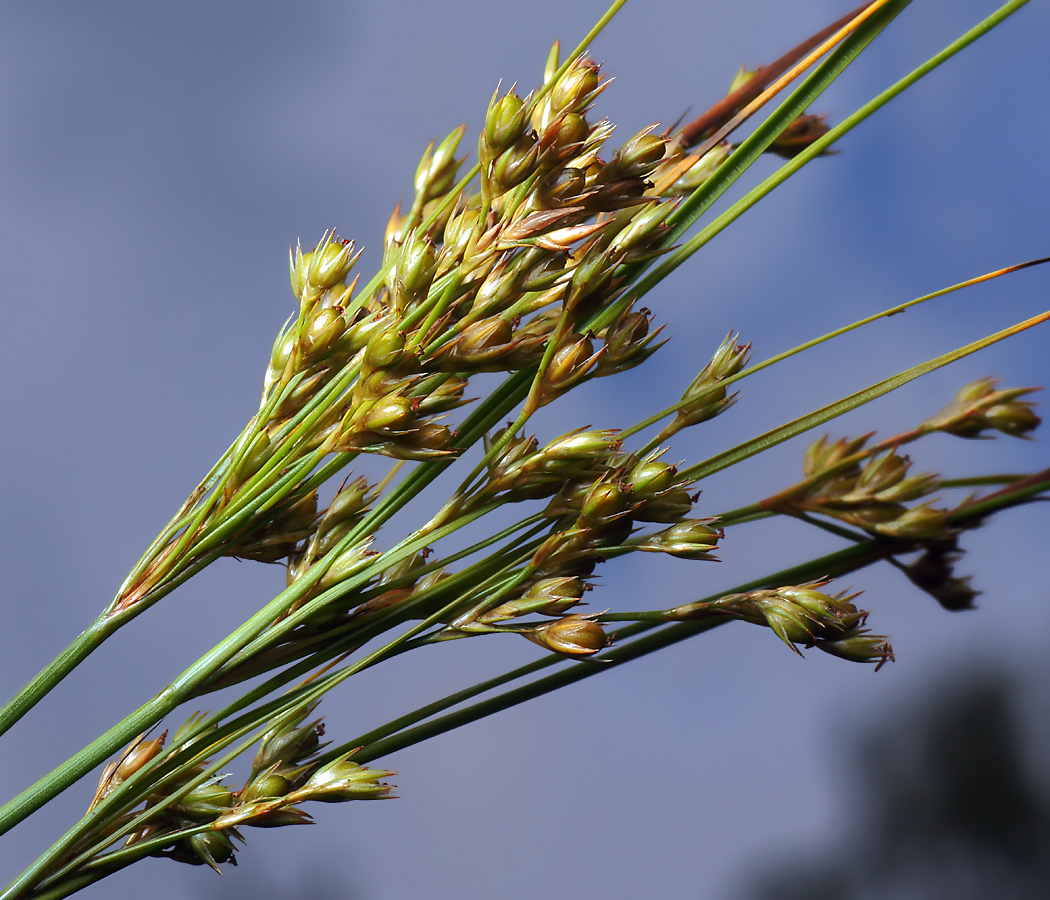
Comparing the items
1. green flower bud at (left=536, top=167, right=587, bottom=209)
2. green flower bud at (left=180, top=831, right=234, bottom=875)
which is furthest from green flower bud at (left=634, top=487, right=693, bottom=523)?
green flower bud at (left=180, top=831, right=234, bottom=875)

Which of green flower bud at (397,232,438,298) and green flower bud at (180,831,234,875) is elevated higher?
green flower bud at (397,232,438,298)

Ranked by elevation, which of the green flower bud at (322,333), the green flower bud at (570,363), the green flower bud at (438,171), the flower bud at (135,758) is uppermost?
the green flower bud at (438,171)

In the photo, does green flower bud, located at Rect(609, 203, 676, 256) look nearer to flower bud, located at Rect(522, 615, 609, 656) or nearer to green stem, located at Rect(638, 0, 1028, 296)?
green stem, located at Rect(638, 0, 1028, 296)

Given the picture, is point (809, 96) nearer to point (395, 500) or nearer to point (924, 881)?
point (395, 500)

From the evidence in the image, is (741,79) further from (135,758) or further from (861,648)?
(135,758)

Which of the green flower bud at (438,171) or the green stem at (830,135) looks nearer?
the green stem at (830,135)

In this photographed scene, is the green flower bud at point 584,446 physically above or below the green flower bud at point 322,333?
below

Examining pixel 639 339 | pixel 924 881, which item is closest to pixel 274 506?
pixel 639 339

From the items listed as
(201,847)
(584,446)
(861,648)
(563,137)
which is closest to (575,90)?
(563,137)

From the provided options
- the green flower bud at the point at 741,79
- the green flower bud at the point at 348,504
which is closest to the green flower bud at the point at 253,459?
the green flower bud at the point at 348,504

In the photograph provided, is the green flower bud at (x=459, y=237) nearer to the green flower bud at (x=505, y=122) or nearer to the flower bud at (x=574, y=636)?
the green flower bud at (x=505, y=122)
